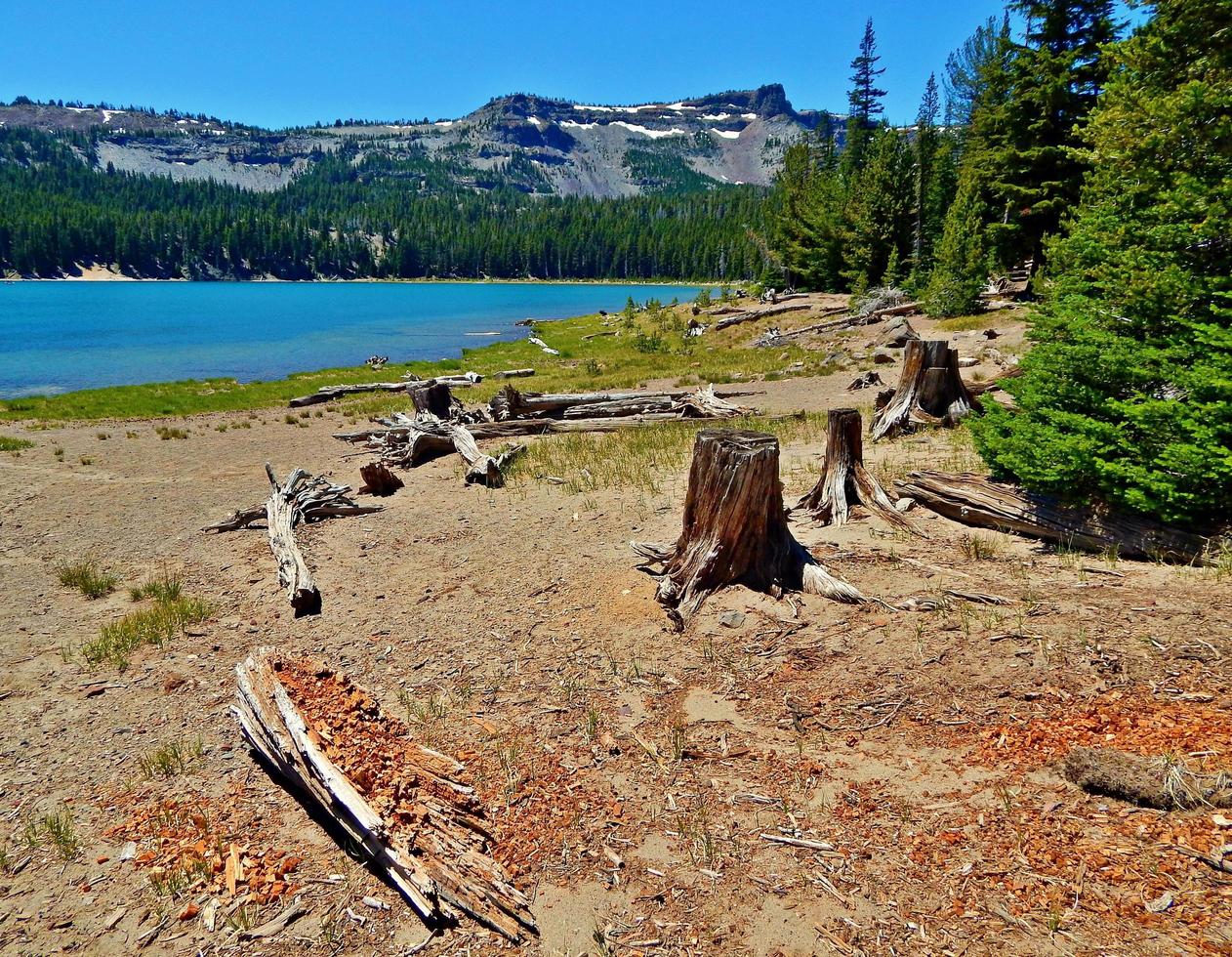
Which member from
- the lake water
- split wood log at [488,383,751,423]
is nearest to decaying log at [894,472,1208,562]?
split wood log at [488,383,751,423]

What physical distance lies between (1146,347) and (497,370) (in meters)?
32.6

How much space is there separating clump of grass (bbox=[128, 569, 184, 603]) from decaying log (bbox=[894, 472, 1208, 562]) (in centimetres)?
1006

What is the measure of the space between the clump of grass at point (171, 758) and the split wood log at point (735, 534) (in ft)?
14.5

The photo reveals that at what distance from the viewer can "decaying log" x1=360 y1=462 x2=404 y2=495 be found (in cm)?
1353

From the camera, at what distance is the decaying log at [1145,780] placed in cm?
385

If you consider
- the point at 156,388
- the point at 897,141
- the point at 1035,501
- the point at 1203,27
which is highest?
the point at 897,141

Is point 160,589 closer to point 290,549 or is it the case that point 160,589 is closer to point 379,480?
point 290,549

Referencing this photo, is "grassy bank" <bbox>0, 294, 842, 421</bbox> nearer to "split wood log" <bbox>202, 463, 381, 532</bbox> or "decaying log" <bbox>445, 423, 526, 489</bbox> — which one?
"decaying log" <bbox>445, 423, 526, 489</bbox>

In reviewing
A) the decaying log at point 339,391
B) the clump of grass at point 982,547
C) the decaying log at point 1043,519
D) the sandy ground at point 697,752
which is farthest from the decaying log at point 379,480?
the decaying log at point 339,391

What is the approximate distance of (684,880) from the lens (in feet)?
13.4

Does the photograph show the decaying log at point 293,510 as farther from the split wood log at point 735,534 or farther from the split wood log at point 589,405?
the split wood log at point 589,405

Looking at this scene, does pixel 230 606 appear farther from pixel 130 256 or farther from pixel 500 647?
pixel 130 256

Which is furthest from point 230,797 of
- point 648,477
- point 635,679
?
point 648,477

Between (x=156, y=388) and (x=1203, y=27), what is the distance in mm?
40769
